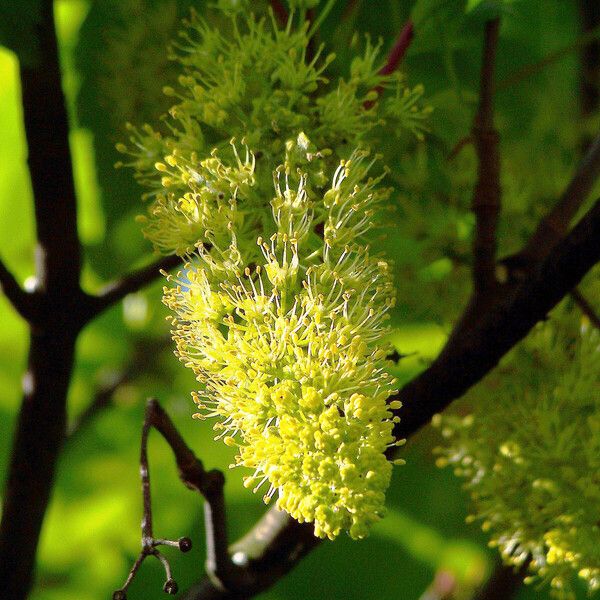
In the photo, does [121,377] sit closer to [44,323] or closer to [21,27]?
[44,323]

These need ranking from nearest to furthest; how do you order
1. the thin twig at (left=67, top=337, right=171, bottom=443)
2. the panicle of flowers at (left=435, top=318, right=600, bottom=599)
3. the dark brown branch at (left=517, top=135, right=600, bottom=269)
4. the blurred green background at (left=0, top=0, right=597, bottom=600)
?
the panicle of flowers at (left=435, top=318, right=600, bottom=599) < the dark brown branch at (left=517, top=135, right=600, bottom=269) < the blurred green background at (left=0, top=0, right=597, bottom=600) < the thin twig at (left=67, top=337, right=171, bottom=443)

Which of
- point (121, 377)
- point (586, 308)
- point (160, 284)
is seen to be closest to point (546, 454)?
point (586, 308)

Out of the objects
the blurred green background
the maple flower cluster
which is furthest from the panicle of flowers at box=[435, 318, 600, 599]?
the maple flower cluster

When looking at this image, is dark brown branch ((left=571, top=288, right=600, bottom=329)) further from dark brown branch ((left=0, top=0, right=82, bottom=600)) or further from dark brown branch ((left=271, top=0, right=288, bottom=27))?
dark brown branch ((left=0, top=0, right=82, bottom=600))

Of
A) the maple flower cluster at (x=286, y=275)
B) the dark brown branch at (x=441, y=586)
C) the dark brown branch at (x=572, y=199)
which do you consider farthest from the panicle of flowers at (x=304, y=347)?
the dark brown branch at (x=441, y=586)

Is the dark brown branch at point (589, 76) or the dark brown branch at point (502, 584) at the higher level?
the dark brown branch at point (589, 76)

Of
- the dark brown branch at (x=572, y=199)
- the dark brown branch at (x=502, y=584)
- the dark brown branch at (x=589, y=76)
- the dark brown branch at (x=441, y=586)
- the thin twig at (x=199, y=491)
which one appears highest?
the dark brown branch at (x=589, y=76)

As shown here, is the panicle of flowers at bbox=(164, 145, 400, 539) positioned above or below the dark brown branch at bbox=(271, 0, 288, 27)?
below

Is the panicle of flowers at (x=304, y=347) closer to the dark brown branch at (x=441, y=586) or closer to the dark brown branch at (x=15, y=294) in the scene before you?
the dark brown branch at (x=15, y=294)
